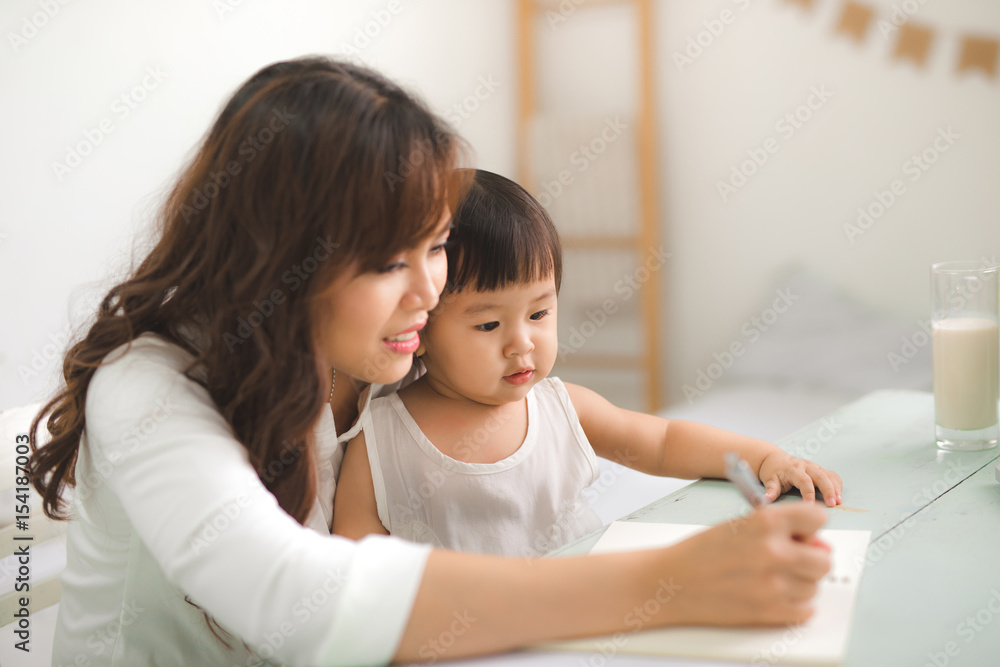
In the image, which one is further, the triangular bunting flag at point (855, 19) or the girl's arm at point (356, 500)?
the triangular bunting flag at point (855, 19)

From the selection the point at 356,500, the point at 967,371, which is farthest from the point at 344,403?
the point at 967,371

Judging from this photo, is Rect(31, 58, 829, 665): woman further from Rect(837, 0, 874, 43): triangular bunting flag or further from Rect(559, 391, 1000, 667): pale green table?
Rect(837, 0, 874, 43): triangular bunting flag

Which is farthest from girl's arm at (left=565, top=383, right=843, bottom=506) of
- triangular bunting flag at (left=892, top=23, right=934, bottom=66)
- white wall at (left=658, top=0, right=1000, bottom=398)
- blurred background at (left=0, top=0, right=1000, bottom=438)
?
triangular bunting flag at (left=892, top=23, right=934, bottom=66)

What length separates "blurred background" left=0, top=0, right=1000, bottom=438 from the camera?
1491 mm

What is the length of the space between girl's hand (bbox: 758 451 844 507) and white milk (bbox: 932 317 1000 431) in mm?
211

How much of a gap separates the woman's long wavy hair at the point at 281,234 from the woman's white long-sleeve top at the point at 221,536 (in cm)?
3

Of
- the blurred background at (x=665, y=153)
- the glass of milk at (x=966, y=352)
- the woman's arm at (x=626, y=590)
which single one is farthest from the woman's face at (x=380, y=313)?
the blurred background at (x=665, y=153)

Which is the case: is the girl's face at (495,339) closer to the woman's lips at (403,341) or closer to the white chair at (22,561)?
the woman's lips at (403,341)

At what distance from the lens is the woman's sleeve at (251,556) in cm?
53

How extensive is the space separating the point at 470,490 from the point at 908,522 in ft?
1.52

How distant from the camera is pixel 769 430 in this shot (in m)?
2.16

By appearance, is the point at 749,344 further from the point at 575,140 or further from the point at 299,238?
the point at 299,238

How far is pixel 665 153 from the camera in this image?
8.76ft

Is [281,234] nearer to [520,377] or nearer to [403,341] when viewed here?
[403,341]
